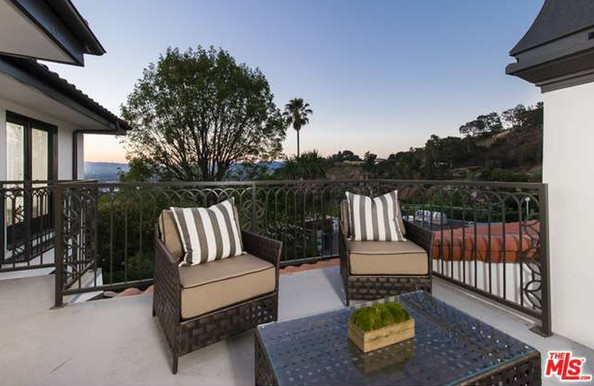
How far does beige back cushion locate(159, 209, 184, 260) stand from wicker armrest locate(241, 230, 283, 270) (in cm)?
55

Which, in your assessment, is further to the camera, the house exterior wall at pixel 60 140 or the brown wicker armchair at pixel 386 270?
the house exterior wall at pixel 60 140

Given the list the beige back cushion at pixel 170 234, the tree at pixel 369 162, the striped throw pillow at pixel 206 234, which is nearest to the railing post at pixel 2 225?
the beige back cushion at pixel 170 234

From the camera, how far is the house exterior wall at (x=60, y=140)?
14.5ft

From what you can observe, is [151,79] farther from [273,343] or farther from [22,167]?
[273,343]

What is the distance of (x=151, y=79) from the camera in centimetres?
1409

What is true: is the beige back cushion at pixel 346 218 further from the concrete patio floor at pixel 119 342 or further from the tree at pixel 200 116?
the tree at pixel 200 116

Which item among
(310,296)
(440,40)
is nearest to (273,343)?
(310,296)

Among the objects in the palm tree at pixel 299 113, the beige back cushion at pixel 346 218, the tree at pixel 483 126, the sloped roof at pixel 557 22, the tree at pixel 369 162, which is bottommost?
the beige back cushion at pixel 346 218

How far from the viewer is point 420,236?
9.41 feet

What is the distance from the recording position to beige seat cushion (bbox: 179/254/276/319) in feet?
6.12

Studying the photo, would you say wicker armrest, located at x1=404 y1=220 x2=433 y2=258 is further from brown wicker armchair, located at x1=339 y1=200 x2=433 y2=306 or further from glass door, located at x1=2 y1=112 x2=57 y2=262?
glass door, located at x1=2 y1=112 x2=57 y2=262

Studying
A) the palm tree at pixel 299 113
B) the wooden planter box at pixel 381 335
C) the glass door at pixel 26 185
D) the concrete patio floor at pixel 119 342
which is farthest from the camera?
the palm tree at pixel 299 113

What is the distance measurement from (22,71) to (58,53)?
1.28 metres

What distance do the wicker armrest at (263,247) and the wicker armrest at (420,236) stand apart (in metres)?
1.37
